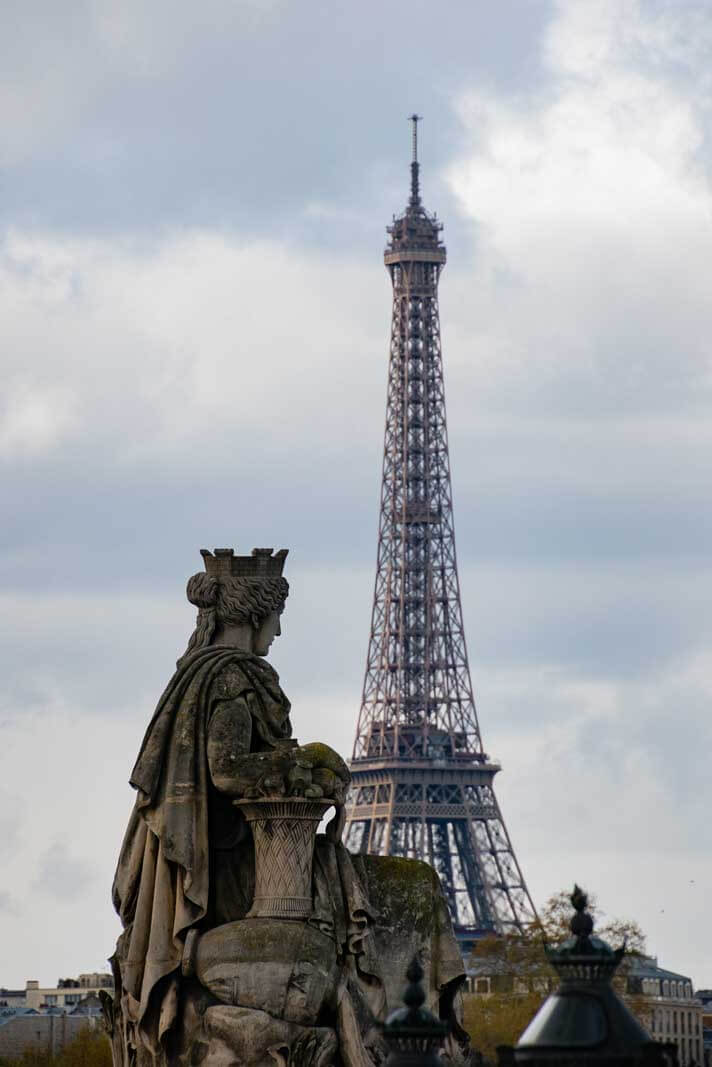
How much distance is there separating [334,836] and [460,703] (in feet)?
475

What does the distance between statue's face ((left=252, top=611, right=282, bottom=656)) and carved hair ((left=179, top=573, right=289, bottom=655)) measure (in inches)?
1.0

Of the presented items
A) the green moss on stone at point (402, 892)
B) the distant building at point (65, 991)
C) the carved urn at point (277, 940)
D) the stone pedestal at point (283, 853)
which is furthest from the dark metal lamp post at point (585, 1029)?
the distant building at point (65, 991)

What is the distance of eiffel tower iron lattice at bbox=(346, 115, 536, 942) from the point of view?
149 m

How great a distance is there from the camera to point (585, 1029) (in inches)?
491

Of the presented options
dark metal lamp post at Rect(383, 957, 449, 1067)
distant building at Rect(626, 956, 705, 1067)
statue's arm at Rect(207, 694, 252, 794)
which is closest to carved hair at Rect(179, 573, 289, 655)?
statue's arm at Rect(207, 694, 252, 794)

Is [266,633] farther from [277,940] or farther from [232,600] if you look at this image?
[277,940]

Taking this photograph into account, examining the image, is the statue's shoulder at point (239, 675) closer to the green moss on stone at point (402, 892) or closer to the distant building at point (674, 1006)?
the green moss on stone at point (402, 892)

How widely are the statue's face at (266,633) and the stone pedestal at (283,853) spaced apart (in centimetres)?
104

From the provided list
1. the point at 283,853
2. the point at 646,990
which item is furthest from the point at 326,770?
the point at 646,990

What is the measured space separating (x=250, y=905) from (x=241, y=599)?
1.55m

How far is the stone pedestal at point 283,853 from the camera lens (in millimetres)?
17438

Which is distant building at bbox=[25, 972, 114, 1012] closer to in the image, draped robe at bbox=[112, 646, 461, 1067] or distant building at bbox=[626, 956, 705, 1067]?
distant building at bbox=[626, 956, 705, 1067]

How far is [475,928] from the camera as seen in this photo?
14450 centimetres

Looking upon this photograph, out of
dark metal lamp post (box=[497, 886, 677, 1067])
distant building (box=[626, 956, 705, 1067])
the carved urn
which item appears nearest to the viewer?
dark metal lamp post (box=[497, 886, 677, 1067])
